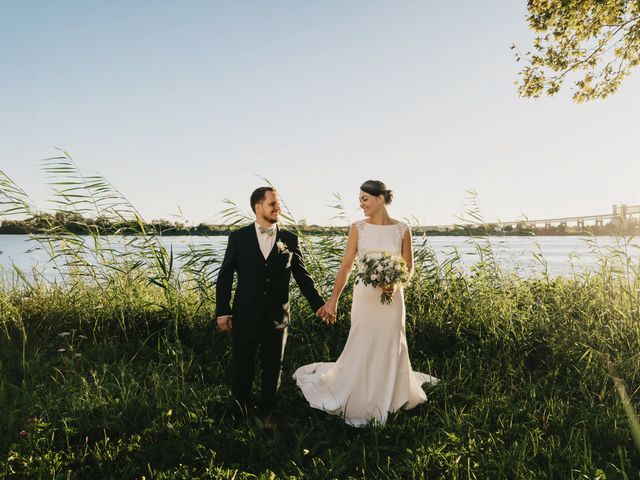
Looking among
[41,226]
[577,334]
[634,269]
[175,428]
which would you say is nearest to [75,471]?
[175,428]

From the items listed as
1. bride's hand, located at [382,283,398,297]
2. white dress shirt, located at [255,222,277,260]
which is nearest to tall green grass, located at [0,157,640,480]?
bride's hand, located at [382,283,398,297]

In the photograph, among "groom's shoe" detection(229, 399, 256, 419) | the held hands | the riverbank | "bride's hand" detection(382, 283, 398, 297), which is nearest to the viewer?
the riverbank

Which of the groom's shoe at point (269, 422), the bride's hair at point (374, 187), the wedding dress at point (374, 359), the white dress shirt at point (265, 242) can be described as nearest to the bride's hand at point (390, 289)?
the wedding dress at point (374, 359)

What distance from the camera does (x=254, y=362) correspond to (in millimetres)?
4293

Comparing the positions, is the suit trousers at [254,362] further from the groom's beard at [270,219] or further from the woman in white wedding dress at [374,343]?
the groom's beard at [270,219]

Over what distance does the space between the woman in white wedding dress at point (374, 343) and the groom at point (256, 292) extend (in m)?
0.60

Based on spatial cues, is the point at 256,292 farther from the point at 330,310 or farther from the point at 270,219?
the point at 330,310

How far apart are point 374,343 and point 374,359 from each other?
0.16m

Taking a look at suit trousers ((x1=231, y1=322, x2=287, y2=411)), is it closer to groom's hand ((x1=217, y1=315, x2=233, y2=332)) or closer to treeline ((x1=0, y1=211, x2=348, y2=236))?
groom's hand ((x1=217, y1=315, x2=233, y2=332))

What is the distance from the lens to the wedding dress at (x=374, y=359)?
458 centimetres

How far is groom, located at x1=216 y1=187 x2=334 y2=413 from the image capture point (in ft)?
13.4

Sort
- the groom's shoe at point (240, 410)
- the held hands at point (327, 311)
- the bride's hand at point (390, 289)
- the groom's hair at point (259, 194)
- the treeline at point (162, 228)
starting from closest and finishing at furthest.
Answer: the groom's hair at point (259, 194), the groom's shoe at point (240, 410), the bride's hand at point (390, 289), the held hands at point (327, 311), the treeline at point (162, 228)

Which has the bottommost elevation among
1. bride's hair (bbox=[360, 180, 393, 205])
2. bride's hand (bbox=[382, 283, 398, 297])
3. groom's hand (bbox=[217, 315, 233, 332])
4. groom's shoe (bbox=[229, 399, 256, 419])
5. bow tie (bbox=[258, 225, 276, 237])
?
groom's shoe (bbox=[229, 399, 256, 419])

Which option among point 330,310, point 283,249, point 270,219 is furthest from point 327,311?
point 270,219
